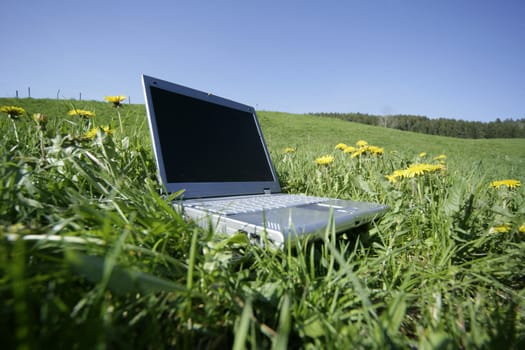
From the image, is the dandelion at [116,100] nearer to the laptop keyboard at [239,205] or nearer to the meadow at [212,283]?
the meadow at [212,283]

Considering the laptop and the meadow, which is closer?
the meadow

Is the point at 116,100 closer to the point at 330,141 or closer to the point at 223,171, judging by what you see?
the point at 223,171

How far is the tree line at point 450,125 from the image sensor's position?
144ft

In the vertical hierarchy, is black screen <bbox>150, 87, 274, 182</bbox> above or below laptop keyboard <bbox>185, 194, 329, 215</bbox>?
above

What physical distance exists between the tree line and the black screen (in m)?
48.9

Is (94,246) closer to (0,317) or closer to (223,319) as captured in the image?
(0,317)

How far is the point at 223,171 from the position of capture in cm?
145

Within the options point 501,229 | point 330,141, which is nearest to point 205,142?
point 501,229

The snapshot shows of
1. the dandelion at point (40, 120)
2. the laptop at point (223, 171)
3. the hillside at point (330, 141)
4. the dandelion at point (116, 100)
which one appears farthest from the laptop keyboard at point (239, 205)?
the hillside at point (330, 141)

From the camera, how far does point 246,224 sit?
0.73 meters

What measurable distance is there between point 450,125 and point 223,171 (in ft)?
198

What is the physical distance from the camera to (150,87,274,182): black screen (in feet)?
4.08

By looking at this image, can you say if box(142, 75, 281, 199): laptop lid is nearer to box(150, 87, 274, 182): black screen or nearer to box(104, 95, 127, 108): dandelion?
box(150, 87, 274, 182): black screen

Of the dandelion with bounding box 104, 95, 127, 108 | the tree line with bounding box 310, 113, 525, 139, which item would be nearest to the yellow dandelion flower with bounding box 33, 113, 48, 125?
the dandelion with bounding box 104, 95, 127, 108
